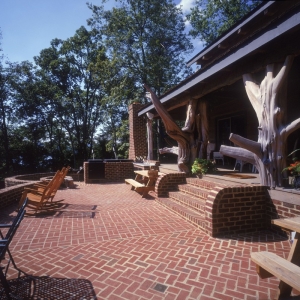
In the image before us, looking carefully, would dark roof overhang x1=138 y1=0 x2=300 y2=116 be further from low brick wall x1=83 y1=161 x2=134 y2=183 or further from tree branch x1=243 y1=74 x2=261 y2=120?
low brick wall x1=83 y1=161 x2=134 y2=183

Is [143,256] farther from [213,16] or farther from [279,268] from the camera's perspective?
[213,16]

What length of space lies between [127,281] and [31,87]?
2717 centimetres

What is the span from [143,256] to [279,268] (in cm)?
184

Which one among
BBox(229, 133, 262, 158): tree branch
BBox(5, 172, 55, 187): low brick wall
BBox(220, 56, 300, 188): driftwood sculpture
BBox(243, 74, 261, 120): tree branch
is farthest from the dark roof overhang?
BBox(5, 172, 55, 187): low brick wall

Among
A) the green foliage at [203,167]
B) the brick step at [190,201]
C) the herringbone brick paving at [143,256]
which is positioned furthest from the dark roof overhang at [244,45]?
the brick step at [190,201]

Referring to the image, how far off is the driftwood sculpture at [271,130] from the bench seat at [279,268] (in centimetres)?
220

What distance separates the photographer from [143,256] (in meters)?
3.25

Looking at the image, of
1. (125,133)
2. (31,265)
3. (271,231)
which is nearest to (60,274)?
(31,265)

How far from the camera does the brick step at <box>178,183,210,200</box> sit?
537 centimetres

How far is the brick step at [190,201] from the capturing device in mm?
4949

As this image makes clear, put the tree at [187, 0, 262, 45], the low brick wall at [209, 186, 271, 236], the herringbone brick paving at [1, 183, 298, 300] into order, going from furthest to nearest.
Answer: the tree at [187, 0, 262, 45]
the low brick wall at [209, 186, 271, 236]
the herringbone brick paving at [1, 183, 298, 300]

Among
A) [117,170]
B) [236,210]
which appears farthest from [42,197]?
[117,170]

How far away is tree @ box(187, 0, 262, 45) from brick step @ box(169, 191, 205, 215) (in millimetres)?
19445

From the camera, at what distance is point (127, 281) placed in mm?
2633
